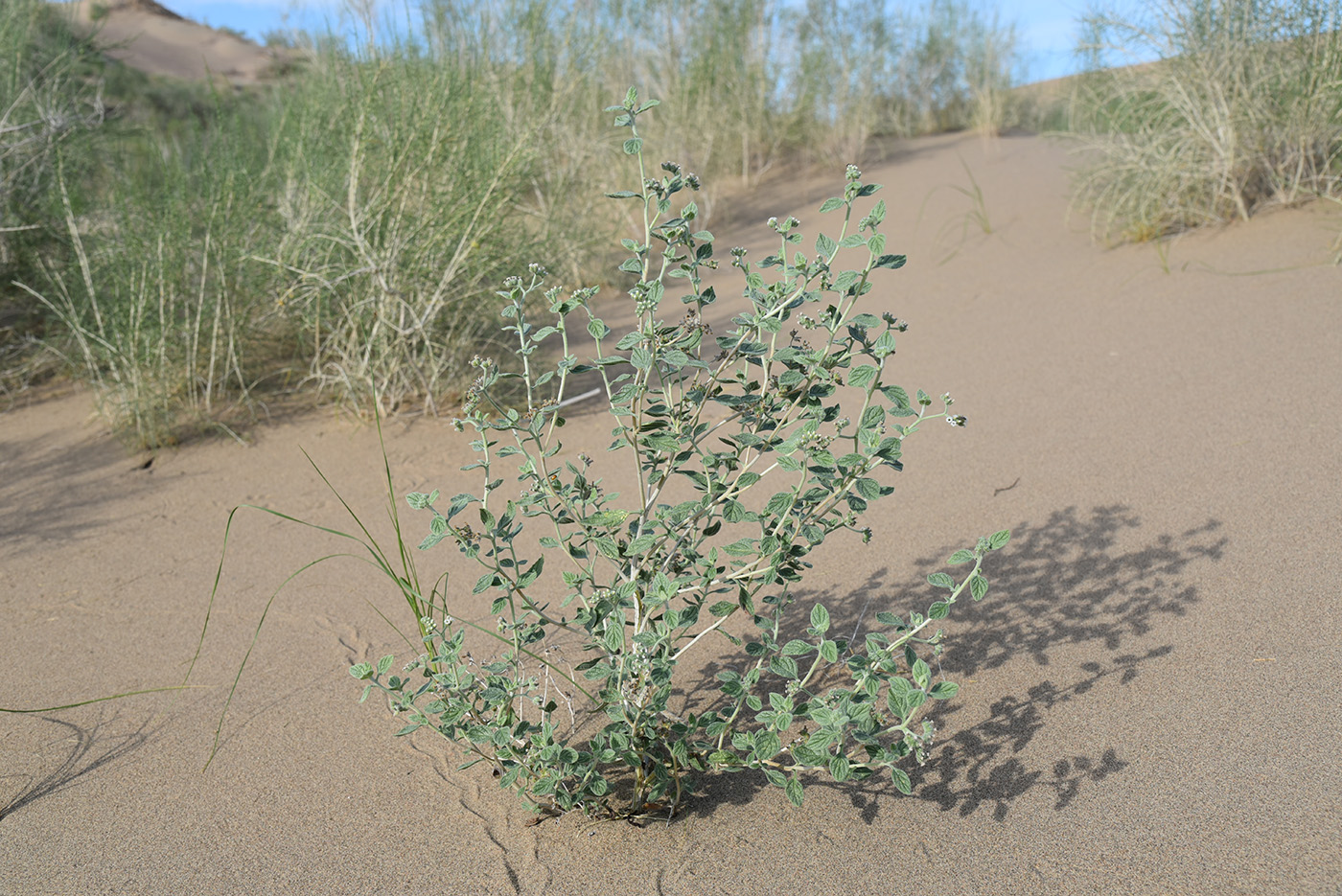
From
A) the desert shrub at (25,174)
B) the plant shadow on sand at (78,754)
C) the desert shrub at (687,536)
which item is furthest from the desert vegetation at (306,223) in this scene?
the desert shrub at (687,536)

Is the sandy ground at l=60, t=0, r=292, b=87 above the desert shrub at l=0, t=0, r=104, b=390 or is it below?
above

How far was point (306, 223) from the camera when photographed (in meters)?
→ 4.07

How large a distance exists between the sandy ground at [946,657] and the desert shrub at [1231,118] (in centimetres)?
71

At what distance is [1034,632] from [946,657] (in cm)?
21

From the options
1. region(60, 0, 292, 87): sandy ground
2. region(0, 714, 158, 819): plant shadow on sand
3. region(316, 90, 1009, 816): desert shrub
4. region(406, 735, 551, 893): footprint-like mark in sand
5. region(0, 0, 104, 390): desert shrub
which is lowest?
region(406, 735, 551, 893): footprint-like mark in sand

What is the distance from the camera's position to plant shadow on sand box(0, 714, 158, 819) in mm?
1875

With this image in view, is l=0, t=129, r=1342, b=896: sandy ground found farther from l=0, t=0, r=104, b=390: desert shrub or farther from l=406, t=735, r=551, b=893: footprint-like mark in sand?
l=0, t=0, r=104, b=390: desert shrub

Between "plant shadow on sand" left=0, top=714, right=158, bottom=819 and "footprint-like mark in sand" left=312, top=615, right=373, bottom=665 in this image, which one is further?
"footprint-like mark in sand" left=312, top=615, right=373, bottom=665

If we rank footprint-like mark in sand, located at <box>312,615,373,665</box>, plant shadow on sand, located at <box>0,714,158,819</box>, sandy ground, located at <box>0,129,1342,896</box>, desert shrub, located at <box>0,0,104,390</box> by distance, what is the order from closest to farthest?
sandy ground, located at <box>0,129,1342,896</box>, plant shadow on sand, located at <box>0,714,158,819</box>, footprint-like mark in sand, located at <box>312,615,373,665</box>, desert shrub, located at <box>0,0,104,390</box>

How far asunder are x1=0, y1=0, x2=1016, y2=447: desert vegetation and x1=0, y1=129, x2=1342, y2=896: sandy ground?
1.14ft

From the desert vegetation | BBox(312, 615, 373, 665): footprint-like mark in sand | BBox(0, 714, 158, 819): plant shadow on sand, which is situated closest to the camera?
BBox(0, 714, 158, 819): plant shadow on sand

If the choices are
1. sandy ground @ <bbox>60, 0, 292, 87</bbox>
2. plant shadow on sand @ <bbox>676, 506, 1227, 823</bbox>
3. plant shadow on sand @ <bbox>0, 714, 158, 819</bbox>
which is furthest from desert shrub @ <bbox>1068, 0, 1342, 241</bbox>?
sandy ground @ <bbox>60, 0, 292, 87</bbox>

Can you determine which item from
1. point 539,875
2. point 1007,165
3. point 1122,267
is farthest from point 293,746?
point 1007,165

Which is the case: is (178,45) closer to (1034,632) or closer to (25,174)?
(25,174)
